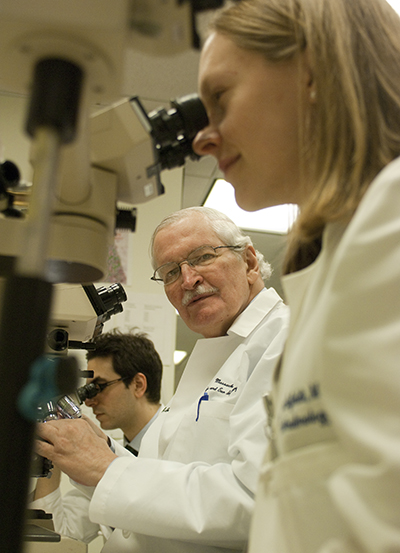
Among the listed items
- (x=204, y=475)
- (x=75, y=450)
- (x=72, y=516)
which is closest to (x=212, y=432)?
(x=204, y=475)

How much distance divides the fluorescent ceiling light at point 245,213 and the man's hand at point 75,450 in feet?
7.35

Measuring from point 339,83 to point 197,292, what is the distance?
98 centimetres

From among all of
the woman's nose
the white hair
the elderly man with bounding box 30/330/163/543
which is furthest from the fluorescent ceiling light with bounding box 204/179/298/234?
the woman's nose

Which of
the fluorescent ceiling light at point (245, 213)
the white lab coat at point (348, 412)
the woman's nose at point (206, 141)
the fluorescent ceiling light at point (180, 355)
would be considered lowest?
the fluorescent ceiling light at point (180, 355)

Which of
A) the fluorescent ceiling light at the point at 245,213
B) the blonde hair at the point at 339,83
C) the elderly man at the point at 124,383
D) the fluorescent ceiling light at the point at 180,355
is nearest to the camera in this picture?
the blonde hair at the point at 339,83

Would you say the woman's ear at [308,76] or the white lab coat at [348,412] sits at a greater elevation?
the woman's ear at [308,76]

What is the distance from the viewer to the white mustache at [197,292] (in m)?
1.48

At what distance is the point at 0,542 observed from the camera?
0.91ft

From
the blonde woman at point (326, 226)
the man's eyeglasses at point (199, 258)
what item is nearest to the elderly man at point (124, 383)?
the man's eyeglasses at point (199, 258)

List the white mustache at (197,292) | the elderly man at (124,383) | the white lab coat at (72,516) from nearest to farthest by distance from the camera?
the white mustache at (197,292) < the white lab coat at (72,516) < the elderly man at (124,383)

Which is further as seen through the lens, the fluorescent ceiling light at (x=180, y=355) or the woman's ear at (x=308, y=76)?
the fluorescent ceiling light at (x=180, y=355)

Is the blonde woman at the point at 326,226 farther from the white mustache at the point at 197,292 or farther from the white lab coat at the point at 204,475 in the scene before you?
the white mustache at the point at 197,292

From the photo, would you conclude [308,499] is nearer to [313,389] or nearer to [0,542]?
[313,389]

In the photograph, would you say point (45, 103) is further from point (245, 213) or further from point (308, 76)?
point (245, 213)
